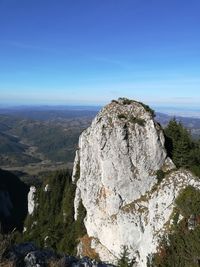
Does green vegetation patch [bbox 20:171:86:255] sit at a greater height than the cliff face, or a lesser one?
lesser

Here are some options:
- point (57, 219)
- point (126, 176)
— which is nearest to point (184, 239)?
point (126, 176)

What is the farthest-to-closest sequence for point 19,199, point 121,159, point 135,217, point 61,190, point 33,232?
1. point 19,199
2. point 61,190
3. point 33,232
4. point 121,159
5. point 135,217

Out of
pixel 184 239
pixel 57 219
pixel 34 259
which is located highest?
pixel 34 259

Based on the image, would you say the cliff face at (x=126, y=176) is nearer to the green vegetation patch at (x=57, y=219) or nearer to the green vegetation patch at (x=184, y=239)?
the green vegetation patch at (x=184, y=239)

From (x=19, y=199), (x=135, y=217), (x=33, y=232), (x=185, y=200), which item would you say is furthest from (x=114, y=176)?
(x=19, y=199)

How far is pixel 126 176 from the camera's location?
70375 millimetres

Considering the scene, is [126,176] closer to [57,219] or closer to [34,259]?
[57,219]

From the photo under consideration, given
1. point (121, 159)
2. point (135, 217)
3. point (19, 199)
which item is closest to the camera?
point (135, 217)

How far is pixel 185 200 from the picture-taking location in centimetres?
5806

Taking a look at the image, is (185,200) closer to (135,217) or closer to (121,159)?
(135,217)

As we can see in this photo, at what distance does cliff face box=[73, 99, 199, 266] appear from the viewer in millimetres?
65438

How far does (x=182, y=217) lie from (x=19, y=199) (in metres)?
153

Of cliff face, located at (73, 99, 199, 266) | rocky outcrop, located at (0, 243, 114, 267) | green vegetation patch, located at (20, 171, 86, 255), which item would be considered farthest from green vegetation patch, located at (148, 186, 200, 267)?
green vegetation patch, located at (20, 171, 86, 255)

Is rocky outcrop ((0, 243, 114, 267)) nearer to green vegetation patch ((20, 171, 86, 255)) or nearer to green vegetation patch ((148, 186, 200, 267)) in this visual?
green vegetation patch ((148, 186, 200, 267))
